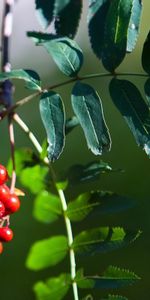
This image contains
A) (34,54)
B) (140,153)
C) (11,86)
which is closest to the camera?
(11,86)

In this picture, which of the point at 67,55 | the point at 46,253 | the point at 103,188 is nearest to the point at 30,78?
the point at 67,55

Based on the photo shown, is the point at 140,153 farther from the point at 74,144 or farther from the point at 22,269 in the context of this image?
the point at 22,269

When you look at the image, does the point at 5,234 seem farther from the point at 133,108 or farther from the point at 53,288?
the point at 133,108

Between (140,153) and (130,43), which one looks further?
(140,153)

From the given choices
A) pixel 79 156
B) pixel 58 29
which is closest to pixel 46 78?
pixel 79 156

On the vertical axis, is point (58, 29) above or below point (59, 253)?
above

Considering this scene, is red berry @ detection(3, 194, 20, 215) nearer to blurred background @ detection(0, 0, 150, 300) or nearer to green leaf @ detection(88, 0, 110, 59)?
green leaf @ detection(88, 0, 110, 59)

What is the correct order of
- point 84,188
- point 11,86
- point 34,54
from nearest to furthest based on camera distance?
point 11,86 → point 84,188 → point 34,54
